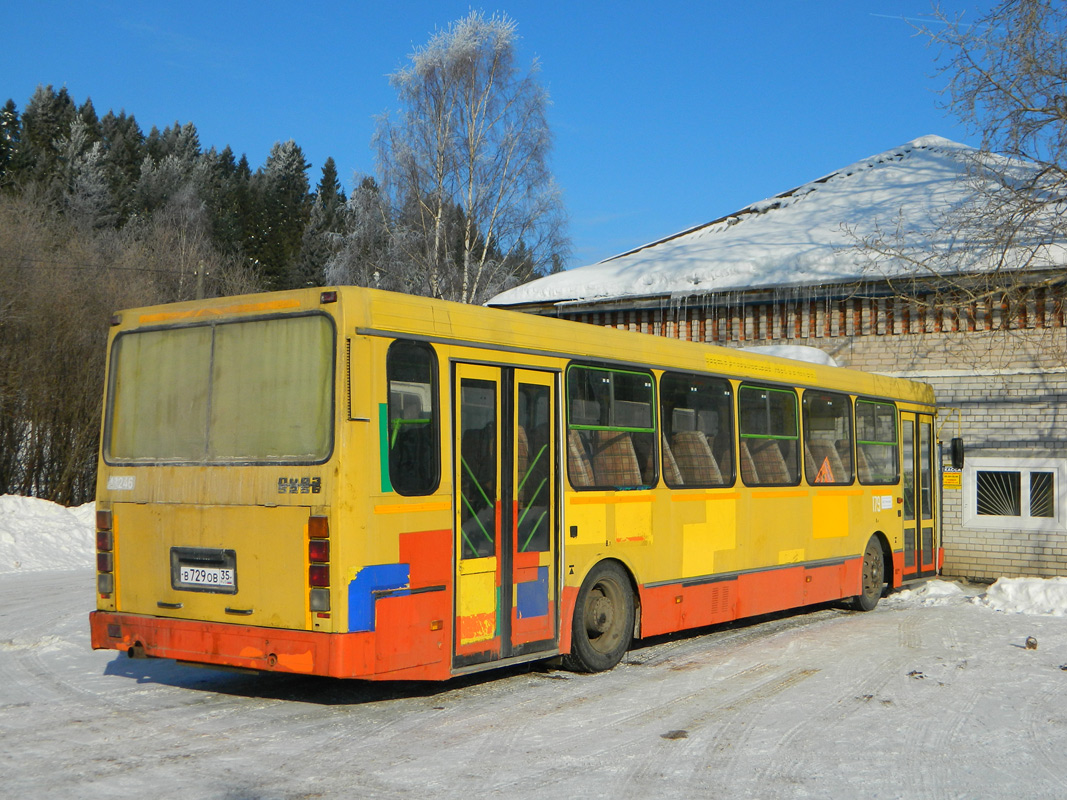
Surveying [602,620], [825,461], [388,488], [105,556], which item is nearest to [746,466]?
[825,461]

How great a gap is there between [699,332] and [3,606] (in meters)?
11.3

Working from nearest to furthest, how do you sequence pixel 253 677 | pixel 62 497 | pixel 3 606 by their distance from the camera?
pixel 253 677 → pixel 3 606 → pixel 62 497

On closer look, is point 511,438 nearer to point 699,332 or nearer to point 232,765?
point 232,765

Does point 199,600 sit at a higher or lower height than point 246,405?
lower

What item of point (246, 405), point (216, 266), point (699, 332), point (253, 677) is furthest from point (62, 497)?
point (216, 266)

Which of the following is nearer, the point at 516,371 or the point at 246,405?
the point at 246,405

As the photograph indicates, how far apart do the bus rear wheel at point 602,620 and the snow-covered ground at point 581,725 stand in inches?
6.0

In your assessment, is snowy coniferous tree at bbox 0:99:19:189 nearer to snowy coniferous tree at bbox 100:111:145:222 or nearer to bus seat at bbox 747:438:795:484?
snowy coniferous tree at bbox 100:111:145:222

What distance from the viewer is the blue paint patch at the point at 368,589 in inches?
262

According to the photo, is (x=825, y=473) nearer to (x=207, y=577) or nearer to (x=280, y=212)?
(x=207, y=577)

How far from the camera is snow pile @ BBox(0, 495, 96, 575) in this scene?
1723cm

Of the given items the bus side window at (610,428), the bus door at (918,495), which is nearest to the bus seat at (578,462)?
the bus side window at (610,428)

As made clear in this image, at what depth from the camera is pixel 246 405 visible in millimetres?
7211

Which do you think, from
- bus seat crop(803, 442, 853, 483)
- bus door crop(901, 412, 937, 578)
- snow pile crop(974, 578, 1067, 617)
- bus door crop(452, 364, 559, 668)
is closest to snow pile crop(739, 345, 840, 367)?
bus door crop(901, 412, 937, 578)
